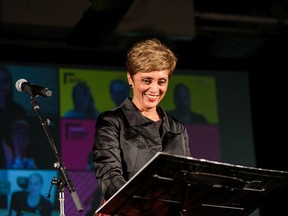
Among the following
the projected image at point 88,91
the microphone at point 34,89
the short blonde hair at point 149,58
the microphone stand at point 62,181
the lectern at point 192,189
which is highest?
the projected image at point 88,91

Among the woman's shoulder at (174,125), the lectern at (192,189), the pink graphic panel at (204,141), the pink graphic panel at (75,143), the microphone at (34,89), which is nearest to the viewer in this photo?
the lectern at (192,189)

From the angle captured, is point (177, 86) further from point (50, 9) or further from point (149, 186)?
point (149, 186)

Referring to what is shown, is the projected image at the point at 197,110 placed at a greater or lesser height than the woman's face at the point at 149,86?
greater

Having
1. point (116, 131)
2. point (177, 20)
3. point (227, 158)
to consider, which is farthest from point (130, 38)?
point (116, 131)

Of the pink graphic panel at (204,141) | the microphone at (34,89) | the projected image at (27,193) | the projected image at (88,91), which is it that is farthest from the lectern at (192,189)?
the pink graphic panel at (204,141)

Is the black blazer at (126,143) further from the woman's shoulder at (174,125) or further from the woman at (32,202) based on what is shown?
the woman at (32,202)

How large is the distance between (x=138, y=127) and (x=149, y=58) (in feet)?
0.97

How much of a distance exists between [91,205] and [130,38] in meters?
1.85

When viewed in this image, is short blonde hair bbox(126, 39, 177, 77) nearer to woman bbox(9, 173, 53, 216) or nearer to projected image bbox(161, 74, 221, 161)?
woman bbox(9, 173, 53, 216)

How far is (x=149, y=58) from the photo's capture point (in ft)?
8.57

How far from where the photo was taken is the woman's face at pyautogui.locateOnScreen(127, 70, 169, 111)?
8.66 ft

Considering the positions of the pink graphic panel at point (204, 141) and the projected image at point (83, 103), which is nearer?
the projected image at point (83, 103)

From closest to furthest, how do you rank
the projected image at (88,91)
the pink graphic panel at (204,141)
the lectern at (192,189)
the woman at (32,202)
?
the lectern at (192,189) → the woman at (32,202) → the projected image at (88,91) → the pink graphic panel at (204,141)

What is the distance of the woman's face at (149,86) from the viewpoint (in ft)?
8.66
